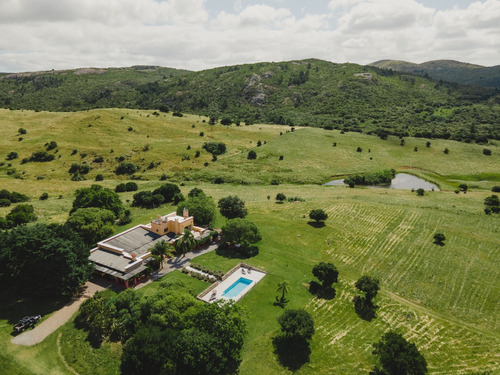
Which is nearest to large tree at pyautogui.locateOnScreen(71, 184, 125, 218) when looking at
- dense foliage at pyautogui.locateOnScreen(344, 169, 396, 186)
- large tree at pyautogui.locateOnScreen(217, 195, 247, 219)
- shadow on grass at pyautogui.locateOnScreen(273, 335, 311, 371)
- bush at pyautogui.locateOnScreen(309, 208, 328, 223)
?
large tree at pyautogui.locateOnScreen(217, 195, 247, 219)

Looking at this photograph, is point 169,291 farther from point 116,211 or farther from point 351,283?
point 116,211

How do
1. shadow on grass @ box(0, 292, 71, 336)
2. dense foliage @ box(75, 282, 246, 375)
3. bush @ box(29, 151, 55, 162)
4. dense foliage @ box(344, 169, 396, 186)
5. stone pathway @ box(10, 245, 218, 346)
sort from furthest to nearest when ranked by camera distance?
bush @ box(29, 151, 55, 162) → dense foliage @ box(344, 169, 396, 186) → shadow on grass @ box(0, 292, 71, 336) → stone pathway @ box(10, 245, 218, 346) → dense foliage @ box(75, 282, 246, 375)

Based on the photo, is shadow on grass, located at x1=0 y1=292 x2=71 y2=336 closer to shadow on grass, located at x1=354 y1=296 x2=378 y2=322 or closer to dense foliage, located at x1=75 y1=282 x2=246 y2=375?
dense foliage, located at x1=75 y1=282 x2=246 y2=375

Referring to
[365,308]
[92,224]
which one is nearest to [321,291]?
[365,308]

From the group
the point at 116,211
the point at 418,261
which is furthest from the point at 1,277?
the point at 418,261

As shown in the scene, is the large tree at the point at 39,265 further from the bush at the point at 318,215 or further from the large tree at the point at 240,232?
the bush at the point at 318,215

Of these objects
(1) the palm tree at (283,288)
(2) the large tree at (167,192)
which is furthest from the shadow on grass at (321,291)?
(2) the large tree at (167,192)

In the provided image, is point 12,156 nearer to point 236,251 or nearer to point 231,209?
point 231,209
